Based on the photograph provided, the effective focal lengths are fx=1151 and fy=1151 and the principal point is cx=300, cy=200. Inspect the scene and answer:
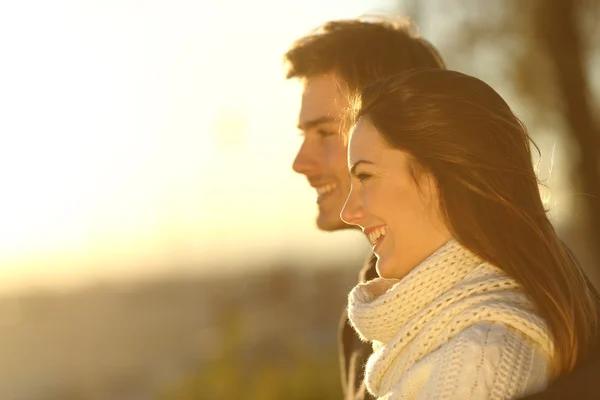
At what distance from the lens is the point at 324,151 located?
15.6 ft

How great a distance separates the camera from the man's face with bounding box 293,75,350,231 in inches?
185

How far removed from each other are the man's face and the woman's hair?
137 centimetres

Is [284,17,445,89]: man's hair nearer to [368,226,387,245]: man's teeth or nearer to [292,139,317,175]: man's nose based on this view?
[292,139,317,175]: man's nose

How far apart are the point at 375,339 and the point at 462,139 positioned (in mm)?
617

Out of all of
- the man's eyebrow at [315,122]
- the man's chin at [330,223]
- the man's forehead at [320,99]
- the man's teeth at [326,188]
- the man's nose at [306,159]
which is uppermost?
the man's forehead at [320,99]

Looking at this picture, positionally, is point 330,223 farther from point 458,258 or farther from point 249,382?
point 249,382

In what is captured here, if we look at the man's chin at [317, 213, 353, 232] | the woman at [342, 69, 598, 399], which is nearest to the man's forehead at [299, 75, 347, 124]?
the man's chin at [317, 213, 353, 232]

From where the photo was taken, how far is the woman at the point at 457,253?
113 inches

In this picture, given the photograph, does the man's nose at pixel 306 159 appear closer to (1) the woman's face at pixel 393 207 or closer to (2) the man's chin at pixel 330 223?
(2) the man's chin at pixel 330 223

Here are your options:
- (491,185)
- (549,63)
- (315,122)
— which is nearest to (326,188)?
(315,122)

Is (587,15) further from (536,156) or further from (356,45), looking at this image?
(536,156)

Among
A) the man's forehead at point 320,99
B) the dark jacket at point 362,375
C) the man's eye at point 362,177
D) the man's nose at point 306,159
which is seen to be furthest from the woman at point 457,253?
the man's nose at point 306,159

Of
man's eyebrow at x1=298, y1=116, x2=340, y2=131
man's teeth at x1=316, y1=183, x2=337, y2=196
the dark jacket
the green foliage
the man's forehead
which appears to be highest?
the man's forehead

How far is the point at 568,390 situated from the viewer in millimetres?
2754
